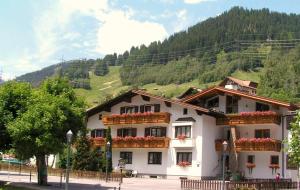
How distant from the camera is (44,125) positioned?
39.1m

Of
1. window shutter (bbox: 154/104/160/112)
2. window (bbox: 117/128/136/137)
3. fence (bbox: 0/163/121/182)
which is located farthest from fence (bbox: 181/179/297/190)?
window (bbox: 117/128/136/137)

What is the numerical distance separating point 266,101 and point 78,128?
2183 centimetres

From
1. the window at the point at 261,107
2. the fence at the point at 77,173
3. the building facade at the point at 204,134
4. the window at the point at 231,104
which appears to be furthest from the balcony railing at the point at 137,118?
the window at the point at 261,107

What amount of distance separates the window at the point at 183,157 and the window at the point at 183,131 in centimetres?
209

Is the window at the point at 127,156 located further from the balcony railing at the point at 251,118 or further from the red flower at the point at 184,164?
the balcony railing at the point at 251,118

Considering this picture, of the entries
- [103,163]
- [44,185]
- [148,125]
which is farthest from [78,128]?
[148,125]

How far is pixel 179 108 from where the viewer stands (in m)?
58.9

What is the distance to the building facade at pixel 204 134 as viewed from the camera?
54844 mm

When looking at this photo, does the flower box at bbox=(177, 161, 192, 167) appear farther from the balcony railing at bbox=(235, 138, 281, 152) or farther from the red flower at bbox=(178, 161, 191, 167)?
the balcony railing at bbox=(235, 138, 281, 152)

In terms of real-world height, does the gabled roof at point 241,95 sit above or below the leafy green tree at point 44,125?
above

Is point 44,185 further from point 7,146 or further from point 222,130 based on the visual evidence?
point 222,130

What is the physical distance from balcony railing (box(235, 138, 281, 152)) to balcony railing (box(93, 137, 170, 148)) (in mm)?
8489

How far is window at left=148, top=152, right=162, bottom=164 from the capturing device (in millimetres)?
60531

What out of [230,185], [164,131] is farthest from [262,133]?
[230,185]
